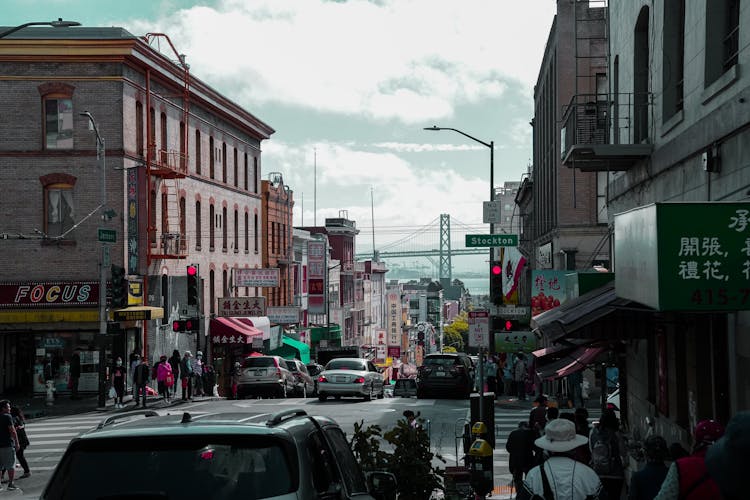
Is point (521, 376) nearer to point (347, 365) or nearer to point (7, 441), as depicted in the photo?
point (347, 365)

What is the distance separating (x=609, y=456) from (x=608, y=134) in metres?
8.27

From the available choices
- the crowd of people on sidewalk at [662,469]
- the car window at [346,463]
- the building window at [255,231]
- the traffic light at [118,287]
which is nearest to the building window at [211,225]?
the building window at [255,231]

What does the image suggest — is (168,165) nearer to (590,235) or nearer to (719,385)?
(590,235)

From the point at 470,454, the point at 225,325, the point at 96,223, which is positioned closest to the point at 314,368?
the point at 225,325

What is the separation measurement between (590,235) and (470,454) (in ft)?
97.6

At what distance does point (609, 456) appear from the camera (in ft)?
45.0

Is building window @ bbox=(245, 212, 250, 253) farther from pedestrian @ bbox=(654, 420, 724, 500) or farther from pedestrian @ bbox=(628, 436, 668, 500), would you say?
pedestrian @ bbox=(654, 420, 724, 500)

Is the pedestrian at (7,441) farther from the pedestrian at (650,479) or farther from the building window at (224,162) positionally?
the building window at (224,162)

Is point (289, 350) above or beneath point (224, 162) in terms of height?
beneath

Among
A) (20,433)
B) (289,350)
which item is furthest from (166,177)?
(20,433)

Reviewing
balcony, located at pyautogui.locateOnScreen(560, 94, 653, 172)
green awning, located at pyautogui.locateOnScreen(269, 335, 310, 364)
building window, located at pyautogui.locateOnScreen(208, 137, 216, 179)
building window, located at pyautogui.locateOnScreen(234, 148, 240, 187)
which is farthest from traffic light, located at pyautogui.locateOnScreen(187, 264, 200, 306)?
green awning, located at pyautogui.locateOnScreen(269, 335, 310, 364)

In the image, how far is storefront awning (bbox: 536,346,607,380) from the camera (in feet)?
69.4

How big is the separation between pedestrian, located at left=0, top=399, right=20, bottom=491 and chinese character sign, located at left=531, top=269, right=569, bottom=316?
23.6 metres

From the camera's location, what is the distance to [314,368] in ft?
141
